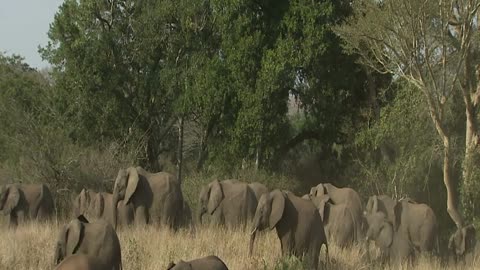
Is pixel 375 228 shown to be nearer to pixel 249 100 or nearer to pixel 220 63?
pixel 249 100

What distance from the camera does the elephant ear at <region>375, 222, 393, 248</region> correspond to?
1349 cm

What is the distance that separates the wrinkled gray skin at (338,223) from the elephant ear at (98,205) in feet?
15.4

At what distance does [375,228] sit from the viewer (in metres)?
13.9

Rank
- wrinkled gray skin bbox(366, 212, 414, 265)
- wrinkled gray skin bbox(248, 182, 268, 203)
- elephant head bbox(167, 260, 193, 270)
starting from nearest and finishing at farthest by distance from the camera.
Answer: elephant head bbox(167, 260, 193, 270) < wrinkled gray skin bbox(366, 212, 414, 265) < wrinkled gray skin bbox(248, 182, 268, 203)

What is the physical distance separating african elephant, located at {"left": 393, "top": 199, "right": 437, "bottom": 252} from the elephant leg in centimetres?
493

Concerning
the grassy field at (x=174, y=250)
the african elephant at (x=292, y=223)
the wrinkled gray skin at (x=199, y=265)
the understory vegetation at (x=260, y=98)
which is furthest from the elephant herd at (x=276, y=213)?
the wrinkled gray skin at (x=199, y=265)

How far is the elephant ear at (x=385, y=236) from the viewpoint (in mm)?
13492

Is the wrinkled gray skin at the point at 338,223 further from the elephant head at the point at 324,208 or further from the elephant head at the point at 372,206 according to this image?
Answer: the elephant head at the point at 372,206

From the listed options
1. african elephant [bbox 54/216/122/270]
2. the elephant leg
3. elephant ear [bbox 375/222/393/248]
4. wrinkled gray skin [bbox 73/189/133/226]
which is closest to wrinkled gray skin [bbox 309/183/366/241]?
elephant ear [bbox 375/222/393/248]

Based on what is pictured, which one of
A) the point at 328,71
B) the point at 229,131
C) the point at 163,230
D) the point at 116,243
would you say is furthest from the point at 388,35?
the point at 116,243

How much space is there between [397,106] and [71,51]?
43.1ft

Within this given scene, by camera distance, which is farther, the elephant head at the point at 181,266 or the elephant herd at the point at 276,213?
the elephant herd at the point at 276,213

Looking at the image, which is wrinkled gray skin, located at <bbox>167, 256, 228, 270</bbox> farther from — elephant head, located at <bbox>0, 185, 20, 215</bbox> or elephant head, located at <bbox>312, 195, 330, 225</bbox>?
elephant head, located at <bbox>0, 185, 20, 215</bbox>

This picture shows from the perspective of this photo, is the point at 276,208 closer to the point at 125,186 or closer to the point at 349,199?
the point at 125,186
